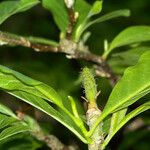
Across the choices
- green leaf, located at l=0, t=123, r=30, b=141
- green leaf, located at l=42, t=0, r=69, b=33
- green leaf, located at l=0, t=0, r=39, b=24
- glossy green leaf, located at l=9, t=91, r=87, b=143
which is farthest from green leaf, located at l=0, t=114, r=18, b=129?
green leaf, located at l=42, t=0, r=69, b=33

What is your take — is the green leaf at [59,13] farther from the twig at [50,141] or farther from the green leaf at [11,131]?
the green leaf at [11,131]

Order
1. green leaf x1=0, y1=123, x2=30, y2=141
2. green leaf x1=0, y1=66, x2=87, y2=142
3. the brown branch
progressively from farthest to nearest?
the brown branch → green leaf x1=0, y1=123, x2=30, y2=141 → green leaf x1=0, y1=66, x2=87, y2=142

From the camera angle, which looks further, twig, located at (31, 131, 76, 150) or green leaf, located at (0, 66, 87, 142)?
twig, located at (31, 131, 76, 150)

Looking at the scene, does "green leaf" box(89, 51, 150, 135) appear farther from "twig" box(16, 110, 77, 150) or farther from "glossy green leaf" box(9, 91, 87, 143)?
"twig" box(16, 110, 77, 150)

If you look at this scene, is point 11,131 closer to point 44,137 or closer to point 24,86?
point 24,86

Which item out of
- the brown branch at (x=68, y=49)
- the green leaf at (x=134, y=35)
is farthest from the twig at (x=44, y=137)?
the green leaf at (x=134, y=35)
